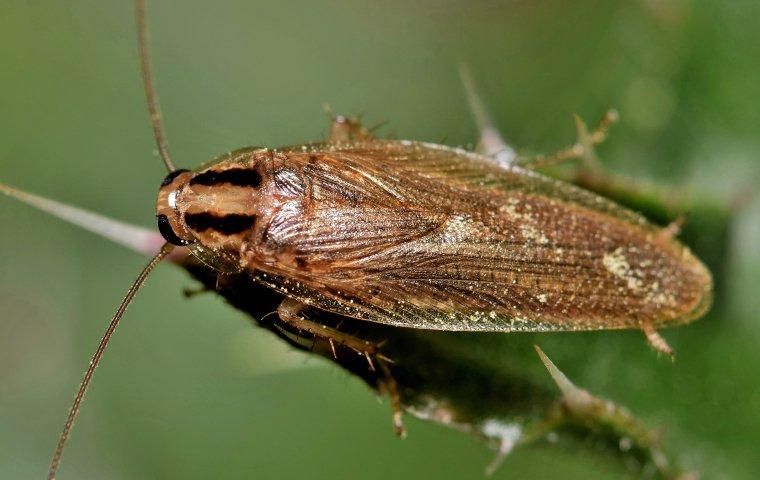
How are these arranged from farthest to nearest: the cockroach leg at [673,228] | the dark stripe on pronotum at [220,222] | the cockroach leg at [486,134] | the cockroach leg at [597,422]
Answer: the dark stripe on pronotum at [220,222]
the cockroach leg at [486,134]
the cockroach leg at [673,228]
the cockroach leg at [597,422]

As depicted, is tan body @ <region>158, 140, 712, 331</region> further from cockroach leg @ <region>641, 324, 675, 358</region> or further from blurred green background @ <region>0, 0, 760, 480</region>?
blurred green background @ <region>0, 0, 760, 480</region>

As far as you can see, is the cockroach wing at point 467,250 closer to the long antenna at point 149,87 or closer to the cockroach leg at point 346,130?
the cockroach leg at point 346,130

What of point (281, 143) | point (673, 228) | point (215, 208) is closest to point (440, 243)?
point (673, 228)

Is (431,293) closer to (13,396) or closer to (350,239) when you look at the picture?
(350,239)

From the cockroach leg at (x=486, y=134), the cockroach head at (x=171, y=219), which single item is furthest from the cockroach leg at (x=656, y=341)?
the cockroach head at (x=171, y=219)

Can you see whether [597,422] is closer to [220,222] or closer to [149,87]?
[220,222]
